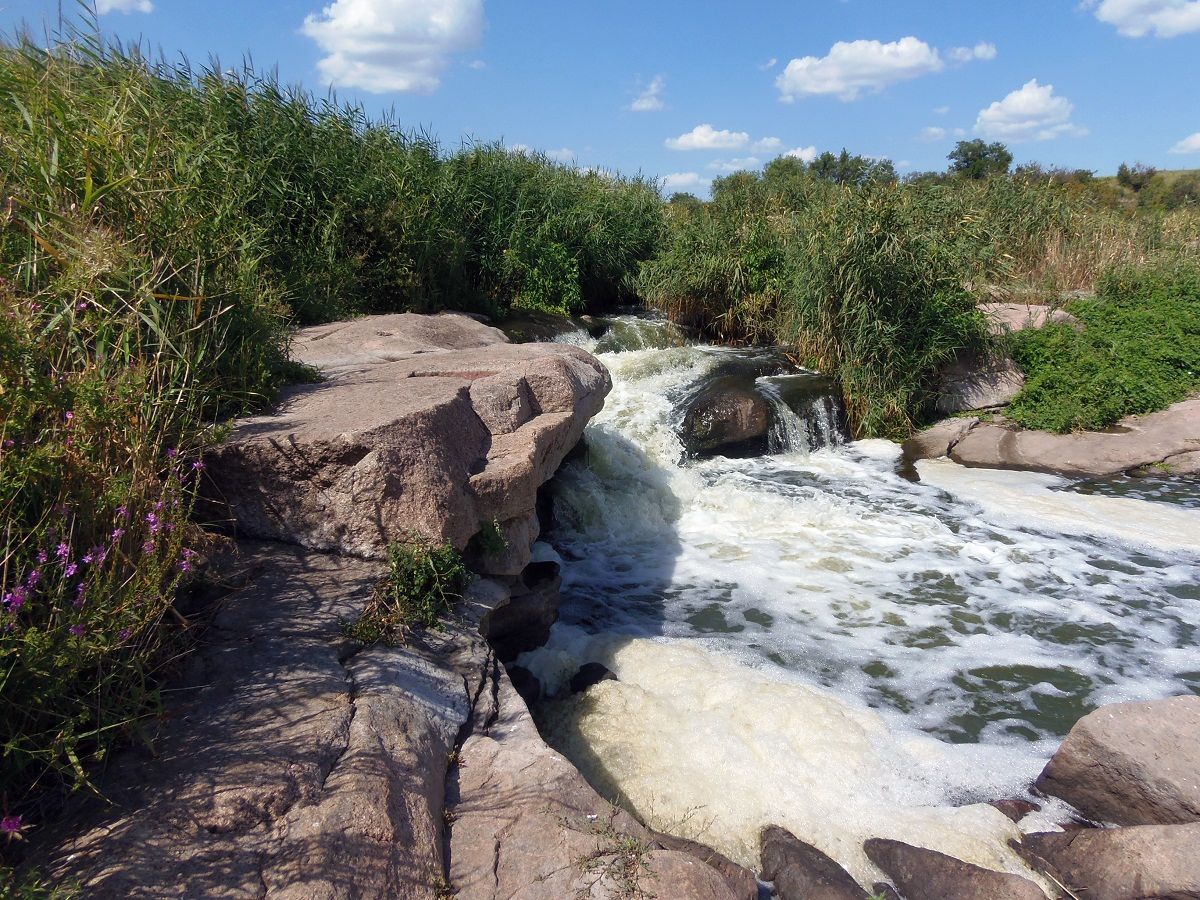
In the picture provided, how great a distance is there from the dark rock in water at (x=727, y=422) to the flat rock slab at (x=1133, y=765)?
4945 millimetres

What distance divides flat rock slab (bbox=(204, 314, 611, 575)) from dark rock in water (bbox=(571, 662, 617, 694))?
71 centimetres

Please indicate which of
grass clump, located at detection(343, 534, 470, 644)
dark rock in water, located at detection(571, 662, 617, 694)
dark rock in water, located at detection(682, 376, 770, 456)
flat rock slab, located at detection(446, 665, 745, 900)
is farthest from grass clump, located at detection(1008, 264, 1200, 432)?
flat rock slab, located at detection(446, 665, 745, 900)

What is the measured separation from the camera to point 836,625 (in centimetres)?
546

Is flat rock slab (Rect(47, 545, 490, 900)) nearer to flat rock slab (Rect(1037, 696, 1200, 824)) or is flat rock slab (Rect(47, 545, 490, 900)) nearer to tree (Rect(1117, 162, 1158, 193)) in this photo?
flat rock slab (Rect(1037, 696, 1200, 824))

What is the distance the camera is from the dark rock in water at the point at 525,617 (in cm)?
470

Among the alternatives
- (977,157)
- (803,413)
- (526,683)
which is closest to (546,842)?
(526,683)

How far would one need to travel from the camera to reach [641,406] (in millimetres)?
8516

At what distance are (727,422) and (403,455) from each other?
526 cm

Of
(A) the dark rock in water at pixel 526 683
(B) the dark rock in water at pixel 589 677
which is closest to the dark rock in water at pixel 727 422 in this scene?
(B) the dark rock in water at pixel 589 677

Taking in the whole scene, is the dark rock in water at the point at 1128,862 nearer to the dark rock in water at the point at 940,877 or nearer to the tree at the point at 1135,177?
the dark rock in water at the point at 940,877

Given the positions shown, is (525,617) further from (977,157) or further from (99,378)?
(977,157)

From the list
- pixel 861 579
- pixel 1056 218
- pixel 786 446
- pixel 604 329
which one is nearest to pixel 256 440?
pixel 861 579

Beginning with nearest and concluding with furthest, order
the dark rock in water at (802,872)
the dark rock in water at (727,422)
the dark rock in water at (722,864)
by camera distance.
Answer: the dark rock in water at (722,864) < the dark rock in water at (802,872) < the dark rock in water at (727,422)

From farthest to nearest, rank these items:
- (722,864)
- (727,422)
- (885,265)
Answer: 1. (885,265)
2. (727,422)
3. (722,864)
